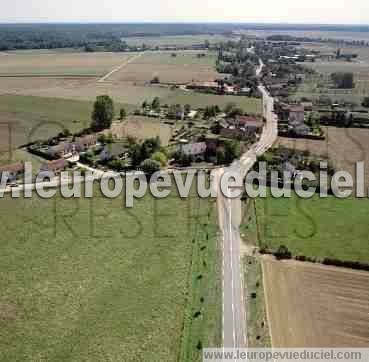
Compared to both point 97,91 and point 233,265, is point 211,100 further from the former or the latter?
point 233,265

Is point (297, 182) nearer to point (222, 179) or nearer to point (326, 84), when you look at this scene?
point (222, 179)

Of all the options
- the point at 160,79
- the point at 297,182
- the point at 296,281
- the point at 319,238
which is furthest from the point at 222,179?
the point at 160,79

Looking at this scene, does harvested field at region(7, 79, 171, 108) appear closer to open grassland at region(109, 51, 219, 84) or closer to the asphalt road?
open grassland at region(109, 51, 219, 84)

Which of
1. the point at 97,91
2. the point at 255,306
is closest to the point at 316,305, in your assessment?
the point at 255,306

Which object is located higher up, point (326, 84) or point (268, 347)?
point (326, 84)

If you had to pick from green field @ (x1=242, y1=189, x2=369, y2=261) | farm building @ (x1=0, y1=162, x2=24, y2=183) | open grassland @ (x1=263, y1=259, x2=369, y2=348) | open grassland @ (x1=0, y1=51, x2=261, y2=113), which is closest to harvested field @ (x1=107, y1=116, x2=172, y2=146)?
open grassland @ (x1=0, y1=51, x2=261, y2=113)
